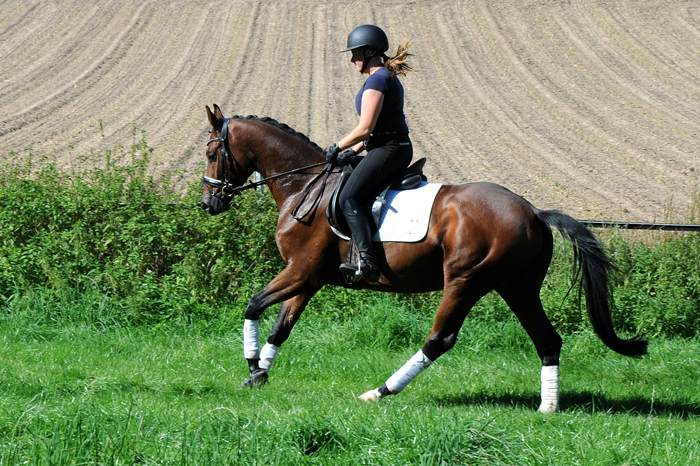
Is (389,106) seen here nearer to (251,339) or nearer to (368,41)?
(368,41)

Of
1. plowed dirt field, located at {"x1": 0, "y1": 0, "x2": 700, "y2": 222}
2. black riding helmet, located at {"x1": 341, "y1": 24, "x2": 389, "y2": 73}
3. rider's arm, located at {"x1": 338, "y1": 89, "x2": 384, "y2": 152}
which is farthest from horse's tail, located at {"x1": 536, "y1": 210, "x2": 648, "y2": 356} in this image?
plowed dirt field, located at {"x1": 0, "y1": 0, "x2": 700, "y2": 222}

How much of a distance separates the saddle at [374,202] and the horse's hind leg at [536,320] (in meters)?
1.18

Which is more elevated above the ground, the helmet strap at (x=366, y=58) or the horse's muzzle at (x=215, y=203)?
the helmet strap at (x=366, y=58)

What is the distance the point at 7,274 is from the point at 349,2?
100ft

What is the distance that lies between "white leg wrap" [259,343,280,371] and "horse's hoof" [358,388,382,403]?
1.04m

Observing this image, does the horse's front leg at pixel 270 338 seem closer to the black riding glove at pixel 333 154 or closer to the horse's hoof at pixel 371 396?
the horse's hoof at pixel 371 396

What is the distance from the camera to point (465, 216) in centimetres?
597

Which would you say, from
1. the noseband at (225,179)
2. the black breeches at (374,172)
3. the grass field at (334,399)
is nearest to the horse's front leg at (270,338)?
the grass field at (334,399)

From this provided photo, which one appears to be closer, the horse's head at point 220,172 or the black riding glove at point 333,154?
the black riding glove at point 333,154

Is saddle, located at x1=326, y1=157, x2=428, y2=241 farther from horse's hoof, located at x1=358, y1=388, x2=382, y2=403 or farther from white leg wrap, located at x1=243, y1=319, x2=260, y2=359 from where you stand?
horse's hoof, located at x1=358, y1=388, x2=382, y2=403

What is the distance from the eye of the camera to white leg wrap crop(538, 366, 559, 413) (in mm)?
6055

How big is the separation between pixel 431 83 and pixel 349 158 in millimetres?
21928

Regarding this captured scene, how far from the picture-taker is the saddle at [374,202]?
6227 mm

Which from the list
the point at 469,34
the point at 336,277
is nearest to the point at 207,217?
the point at 336,277
